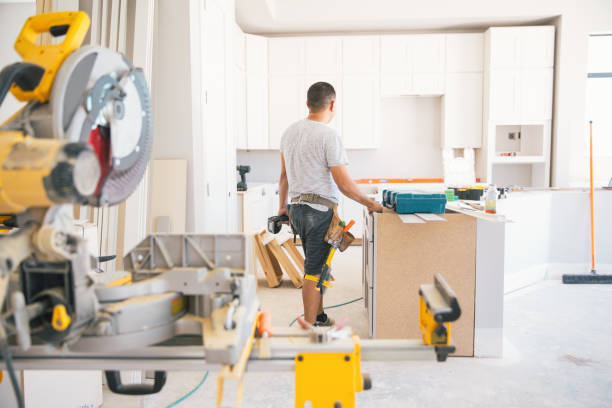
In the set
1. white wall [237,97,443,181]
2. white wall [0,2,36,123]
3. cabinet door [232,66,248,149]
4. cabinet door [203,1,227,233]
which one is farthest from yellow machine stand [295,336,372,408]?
white wall [237,97,443,181]

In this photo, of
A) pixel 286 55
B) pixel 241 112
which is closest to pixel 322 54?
pixel 286 55

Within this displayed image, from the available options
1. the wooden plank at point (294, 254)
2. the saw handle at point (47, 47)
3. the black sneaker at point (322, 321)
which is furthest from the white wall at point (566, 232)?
the saw handle at point (47, 47)

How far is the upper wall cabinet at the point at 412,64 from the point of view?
567 centimetres

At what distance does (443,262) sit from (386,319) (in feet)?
1.47

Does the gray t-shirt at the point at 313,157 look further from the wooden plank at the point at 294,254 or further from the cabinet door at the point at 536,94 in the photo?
the cabinet door at the point at 536,94

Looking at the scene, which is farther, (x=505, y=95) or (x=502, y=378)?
(x=505, y=95)

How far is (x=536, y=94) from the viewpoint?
17.8 feet

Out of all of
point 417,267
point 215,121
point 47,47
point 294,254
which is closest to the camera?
point 47,47

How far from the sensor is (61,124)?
0.80 m

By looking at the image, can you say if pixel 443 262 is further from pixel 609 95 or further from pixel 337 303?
pixel 609 95

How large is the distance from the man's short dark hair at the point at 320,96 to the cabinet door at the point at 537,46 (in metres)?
3.98

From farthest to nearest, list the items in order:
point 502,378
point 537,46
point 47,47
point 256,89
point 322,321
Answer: point 256,89, point 537,46, point 322,321, point 502,378, point 47,47

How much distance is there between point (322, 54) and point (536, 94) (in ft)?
8.84

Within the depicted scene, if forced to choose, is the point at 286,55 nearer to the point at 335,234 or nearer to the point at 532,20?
the point at 532,20
